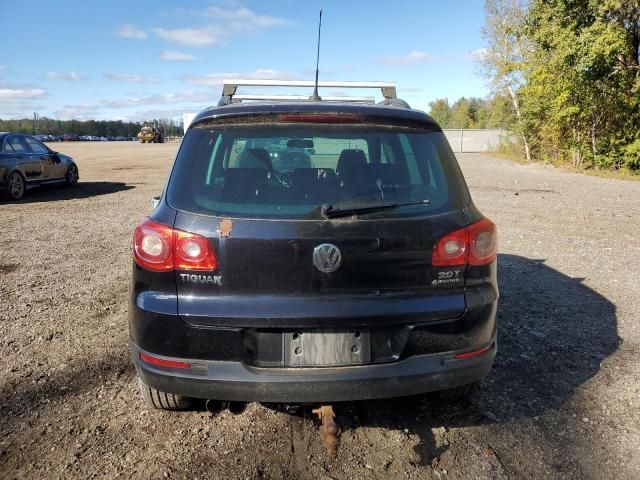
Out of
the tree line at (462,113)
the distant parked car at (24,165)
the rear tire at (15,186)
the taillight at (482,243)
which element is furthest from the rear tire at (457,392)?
the tree line at (462,113)

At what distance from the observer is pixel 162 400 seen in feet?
9.55

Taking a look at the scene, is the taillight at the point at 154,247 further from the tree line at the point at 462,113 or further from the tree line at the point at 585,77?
the tree line at the point at 462,113

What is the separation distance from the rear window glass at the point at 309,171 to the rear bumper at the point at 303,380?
709mm

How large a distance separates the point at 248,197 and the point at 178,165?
416 mm

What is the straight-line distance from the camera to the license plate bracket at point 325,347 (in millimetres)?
2367

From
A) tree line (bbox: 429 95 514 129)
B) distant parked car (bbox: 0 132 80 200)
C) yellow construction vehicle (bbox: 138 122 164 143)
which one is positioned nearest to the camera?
distant parked car (bbox: 0 132 80 200)

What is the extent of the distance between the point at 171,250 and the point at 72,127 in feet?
424

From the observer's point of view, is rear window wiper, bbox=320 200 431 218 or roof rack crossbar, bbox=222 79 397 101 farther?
roof rack crossbar, bbox=222 79 397 101

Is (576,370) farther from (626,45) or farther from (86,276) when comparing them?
(626,45)

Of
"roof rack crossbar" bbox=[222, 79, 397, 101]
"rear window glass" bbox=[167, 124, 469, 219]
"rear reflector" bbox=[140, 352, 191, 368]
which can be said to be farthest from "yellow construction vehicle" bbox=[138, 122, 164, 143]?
"rear reflector" bbox=[140, 352, 191, 368]

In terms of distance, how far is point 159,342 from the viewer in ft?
8.03

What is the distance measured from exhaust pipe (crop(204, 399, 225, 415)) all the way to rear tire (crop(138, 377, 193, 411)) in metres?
0.12

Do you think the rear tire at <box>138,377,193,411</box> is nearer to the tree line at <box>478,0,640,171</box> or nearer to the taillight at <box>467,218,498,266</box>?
the taillight at <box>467,218,498,266</box>

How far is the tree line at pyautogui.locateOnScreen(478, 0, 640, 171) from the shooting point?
17.7m
